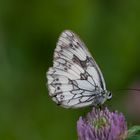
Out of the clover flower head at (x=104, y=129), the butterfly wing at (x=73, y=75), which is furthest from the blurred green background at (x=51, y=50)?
the clover flower head at (x=104, y=129)

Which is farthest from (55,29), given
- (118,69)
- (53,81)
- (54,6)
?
(53,81)

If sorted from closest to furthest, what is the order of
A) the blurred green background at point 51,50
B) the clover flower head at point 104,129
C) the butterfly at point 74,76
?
the clover flower head at point 104,129, the butterfly at point 74,76, the blurred green background at point 51,50

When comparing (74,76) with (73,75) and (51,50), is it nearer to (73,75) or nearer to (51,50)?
(73,75)

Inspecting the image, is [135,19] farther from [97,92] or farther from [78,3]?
[97,92]

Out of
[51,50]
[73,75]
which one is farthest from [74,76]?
[51,50]

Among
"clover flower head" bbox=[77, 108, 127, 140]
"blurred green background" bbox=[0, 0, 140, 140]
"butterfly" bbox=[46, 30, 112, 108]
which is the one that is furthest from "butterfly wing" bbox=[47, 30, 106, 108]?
"blurred green background" bbox=[0, 0, 140, 140]

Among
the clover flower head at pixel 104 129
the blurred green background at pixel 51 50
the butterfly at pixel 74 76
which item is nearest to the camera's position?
the clover flower head at pixel 104 129

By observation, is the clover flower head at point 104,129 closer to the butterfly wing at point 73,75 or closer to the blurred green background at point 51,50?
the butterfly wing at point 73,75
